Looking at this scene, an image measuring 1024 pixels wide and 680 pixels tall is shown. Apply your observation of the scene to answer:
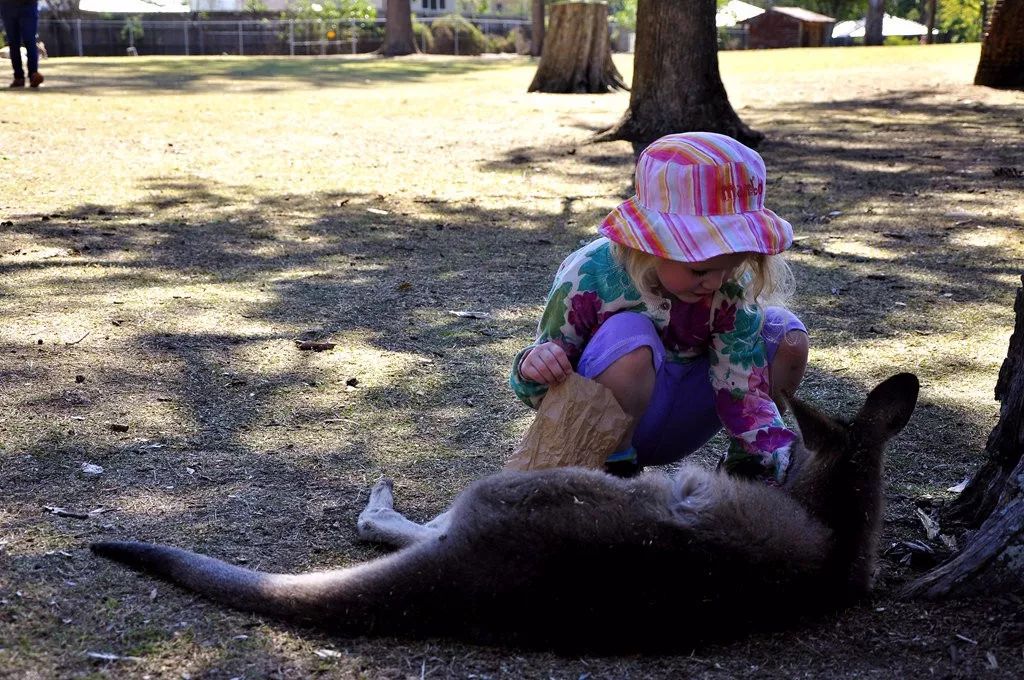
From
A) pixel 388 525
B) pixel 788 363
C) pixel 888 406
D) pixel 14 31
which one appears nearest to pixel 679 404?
pixel 788 363

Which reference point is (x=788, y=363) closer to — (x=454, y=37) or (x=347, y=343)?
(x=347, y=343)

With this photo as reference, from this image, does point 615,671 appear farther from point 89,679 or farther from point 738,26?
point 738,26

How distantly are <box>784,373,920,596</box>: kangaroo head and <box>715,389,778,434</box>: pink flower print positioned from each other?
1.39 ft

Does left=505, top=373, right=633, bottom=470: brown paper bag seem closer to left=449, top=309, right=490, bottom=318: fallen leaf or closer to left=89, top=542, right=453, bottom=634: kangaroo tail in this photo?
left=89, top=542, right=453, bottom=634: kangaroo tail

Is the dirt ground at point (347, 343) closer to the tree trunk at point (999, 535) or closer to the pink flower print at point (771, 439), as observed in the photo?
the tree trunk at point (999, 535)

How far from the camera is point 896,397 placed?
8.40 feet

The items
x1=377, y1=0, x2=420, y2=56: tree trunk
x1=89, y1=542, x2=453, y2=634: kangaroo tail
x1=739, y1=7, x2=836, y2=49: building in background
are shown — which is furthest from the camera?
x1=739, y1=7, x2=836, y2=49: building in background

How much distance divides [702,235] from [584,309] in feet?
1.33

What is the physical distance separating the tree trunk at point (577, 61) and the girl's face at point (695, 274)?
1200 cm

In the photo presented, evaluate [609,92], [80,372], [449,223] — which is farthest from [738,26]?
[80,372]

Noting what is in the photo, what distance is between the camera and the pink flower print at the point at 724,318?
3039 mm

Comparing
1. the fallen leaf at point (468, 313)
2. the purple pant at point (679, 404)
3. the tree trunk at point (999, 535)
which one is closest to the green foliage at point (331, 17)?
the fallen leaf at point (468, 313)

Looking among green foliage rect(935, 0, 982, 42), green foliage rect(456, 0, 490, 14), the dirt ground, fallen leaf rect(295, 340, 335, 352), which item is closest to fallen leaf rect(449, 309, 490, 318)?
the dirt ground

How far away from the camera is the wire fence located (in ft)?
107
